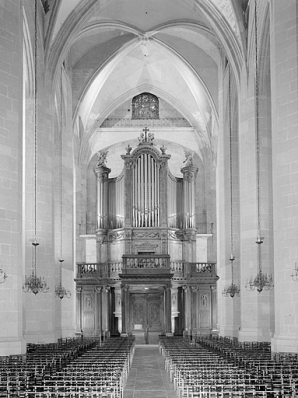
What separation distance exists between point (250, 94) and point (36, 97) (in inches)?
350

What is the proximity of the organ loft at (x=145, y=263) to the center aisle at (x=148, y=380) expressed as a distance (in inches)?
423

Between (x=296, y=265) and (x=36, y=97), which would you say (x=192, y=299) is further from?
(x=296, y=265)

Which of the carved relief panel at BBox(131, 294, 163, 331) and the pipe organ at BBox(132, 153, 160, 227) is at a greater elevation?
the pipe organ at BBox(132, 153, 160, 227)

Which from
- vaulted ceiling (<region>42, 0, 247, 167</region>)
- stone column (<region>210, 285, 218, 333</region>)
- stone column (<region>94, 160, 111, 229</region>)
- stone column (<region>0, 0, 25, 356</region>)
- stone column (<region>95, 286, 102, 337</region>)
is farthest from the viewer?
stone column (<region>94, 160, 111, 229</region>)

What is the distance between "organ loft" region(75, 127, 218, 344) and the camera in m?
38.2

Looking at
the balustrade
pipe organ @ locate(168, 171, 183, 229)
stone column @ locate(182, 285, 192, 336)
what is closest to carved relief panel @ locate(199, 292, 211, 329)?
stone column @ locate(182, 285, 192, 336)

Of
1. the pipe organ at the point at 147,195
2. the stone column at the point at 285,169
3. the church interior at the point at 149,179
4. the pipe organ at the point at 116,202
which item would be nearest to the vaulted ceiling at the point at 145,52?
the church interior at the point at 149,179

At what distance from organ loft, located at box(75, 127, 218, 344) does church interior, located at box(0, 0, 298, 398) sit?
87 mm

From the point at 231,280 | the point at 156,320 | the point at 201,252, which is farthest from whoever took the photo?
the point at 201,252

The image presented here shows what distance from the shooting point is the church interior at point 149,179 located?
20.8 metres

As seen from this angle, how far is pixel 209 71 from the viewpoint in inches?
1566

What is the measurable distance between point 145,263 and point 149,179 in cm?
585

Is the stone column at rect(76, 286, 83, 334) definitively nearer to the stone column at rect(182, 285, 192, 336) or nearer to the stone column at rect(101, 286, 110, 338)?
the stone column at rect(101, 286, 110, 338)

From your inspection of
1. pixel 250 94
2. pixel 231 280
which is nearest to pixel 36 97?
pixel 250 94
